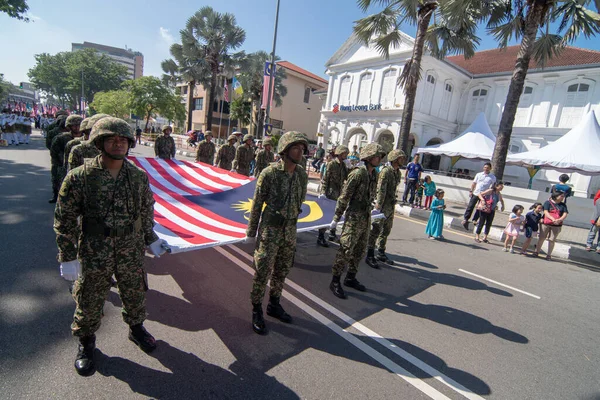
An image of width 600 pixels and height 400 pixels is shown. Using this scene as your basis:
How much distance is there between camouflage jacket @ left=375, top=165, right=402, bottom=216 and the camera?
16.6ft

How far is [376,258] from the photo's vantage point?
18.5 ft

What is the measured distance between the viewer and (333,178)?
6250 millimetres

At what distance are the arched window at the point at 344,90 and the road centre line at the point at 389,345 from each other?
24.0 meters

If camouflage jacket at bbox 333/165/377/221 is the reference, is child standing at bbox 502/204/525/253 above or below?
below

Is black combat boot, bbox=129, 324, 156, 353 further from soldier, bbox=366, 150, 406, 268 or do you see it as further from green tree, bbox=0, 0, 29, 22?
green tree, bbox=0, 0, 29, 22

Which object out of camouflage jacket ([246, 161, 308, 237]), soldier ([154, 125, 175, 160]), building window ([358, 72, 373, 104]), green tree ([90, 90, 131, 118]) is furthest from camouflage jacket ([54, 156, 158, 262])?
green tree ([90, 90, 131, 118])

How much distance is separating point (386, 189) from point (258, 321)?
9.98 ft

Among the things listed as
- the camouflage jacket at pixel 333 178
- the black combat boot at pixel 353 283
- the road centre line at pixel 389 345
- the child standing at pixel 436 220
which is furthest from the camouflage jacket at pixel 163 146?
the child standing at pixel 436 220

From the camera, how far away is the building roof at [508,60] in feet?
64.1

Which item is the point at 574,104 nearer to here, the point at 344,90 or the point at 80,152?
the point at 344,90

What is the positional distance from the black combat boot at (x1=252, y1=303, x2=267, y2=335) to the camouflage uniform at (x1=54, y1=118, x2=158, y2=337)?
1.15 m

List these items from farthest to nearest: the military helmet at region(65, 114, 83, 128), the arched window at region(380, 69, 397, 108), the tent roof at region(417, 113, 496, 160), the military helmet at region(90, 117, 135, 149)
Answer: the arched window at region(380, 69, 397, 108) → the tent roof at region(417, 113, 496, 160) → the military helmet at region(65, 114, 83, 128) → the military helmet at region(90, 117, 135, 149)

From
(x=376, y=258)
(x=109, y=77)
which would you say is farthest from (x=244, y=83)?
(x=109, y=77)

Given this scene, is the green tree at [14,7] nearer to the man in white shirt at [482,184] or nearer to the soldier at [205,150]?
the soldier at [205,150]
